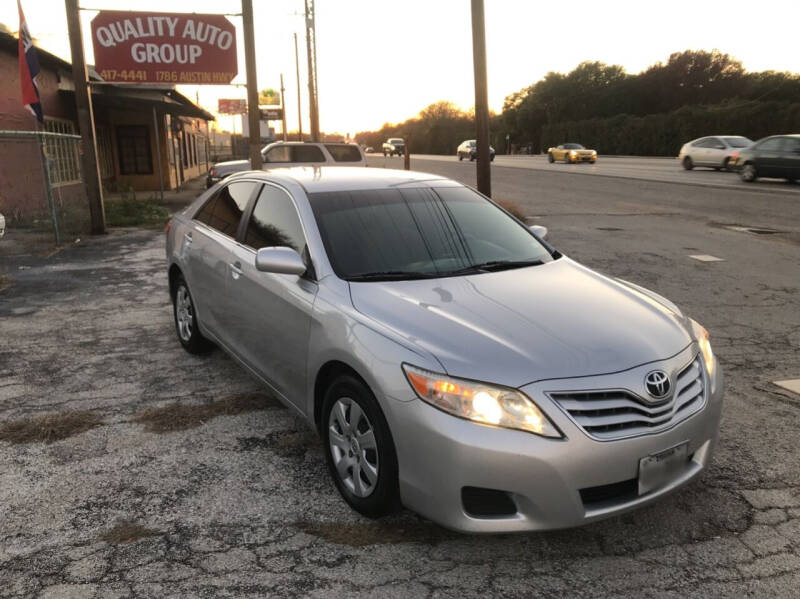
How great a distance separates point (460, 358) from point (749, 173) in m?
22.6

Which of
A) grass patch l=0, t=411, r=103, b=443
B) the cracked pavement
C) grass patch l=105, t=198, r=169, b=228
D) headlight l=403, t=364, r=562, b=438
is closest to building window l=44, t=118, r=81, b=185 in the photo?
grass patch l=105, t=198, r=169, b=228

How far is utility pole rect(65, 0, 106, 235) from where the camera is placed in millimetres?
12422

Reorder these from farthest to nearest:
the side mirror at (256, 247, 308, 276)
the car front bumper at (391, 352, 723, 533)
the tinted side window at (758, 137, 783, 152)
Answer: the tinted side window at (758, 137, 783, 152) → the side mirror at (256, 247, 308, 276) → the car front bumper at (391, 352, 723, 533)

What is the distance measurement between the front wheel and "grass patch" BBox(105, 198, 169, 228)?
18.1 metres

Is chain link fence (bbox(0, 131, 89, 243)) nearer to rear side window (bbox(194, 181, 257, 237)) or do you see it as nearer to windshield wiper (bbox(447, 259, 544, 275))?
rear side window (bbox(194, 181, 257, 237))

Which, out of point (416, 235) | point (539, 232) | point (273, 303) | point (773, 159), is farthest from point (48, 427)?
point (773, 159)


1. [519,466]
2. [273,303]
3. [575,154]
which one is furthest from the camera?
[575,154]

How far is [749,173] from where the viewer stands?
72.0 ft

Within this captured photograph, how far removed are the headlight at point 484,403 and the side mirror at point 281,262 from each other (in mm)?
1133

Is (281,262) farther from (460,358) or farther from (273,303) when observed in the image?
(460,358)

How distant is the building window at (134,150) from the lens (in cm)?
2473

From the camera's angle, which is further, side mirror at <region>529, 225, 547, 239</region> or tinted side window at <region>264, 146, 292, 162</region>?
tinted side window at <region>264, 146, 292, 162</region>

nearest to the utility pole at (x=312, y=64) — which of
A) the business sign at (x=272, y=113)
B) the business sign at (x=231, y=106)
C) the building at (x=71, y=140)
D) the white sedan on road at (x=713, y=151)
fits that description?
the building at (x=71, y=140)

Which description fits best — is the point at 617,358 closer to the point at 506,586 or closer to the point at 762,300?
the point at 506,586
